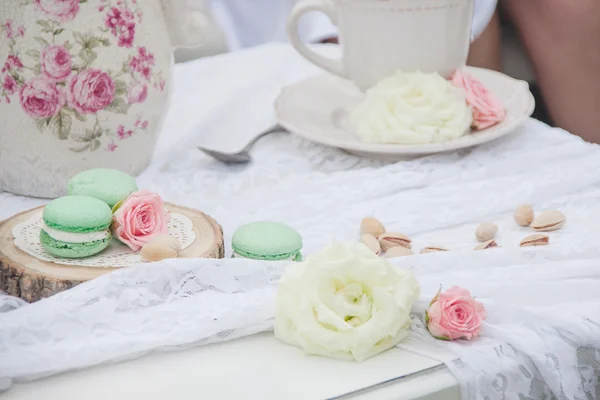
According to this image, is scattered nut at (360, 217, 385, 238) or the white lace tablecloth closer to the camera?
the white lace tablecloth

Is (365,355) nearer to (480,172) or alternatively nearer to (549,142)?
(480,172)

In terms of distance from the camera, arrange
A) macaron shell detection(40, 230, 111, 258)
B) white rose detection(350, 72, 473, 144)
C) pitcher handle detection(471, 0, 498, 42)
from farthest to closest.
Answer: pitcher handle detection(471, 0, 498, 42) → white rose detection(350, 72, 473, 144) → macaron shell detection(40, 230, 111, 258)

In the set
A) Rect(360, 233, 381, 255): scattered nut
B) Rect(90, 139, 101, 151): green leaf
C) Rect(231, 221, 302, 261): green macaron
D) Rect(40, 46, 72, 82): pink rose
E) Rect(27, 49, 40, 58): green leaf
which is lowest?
Rect(360, 233, 381, 255): scattered nut

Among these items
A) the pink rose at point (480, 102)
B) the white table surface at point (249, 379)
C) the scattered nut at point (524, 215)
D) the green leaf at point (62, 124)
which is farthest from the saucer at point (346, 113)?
the white table surface at point (249, 379)

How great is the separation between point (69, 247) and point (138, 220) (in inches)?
2.0

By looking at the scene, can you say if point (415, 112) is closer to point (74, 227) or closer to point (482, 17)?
point (74, 227)

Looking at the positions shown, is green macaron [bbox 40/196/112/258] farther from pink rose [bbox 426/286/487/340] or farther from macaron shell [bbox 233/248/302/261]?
pink rose [bbox 426/286/487/340]

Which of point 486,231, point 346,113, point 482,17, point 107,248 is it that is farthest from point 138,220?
point 482,17

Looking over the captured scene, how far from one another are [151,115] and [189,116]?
0.21 meters

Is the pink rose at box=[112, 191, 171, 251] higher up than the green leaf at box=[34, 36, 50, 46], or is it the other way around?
the green leaf at box=[34, 36, 50, 46]

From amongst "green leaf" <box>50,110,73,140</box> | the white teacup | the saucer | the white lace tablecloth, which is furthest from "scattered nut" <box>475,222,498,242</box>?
"green leaf" <box>50,110,73,140</box>

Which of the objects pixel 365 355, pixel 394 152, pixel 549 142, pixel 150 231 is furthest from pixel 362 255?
pixel 549 142

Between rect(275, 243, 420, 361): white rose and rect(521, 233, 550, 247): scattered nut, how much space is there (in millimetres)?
155

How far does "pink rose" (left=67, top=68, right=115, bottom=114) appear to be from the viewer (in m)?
0.67
